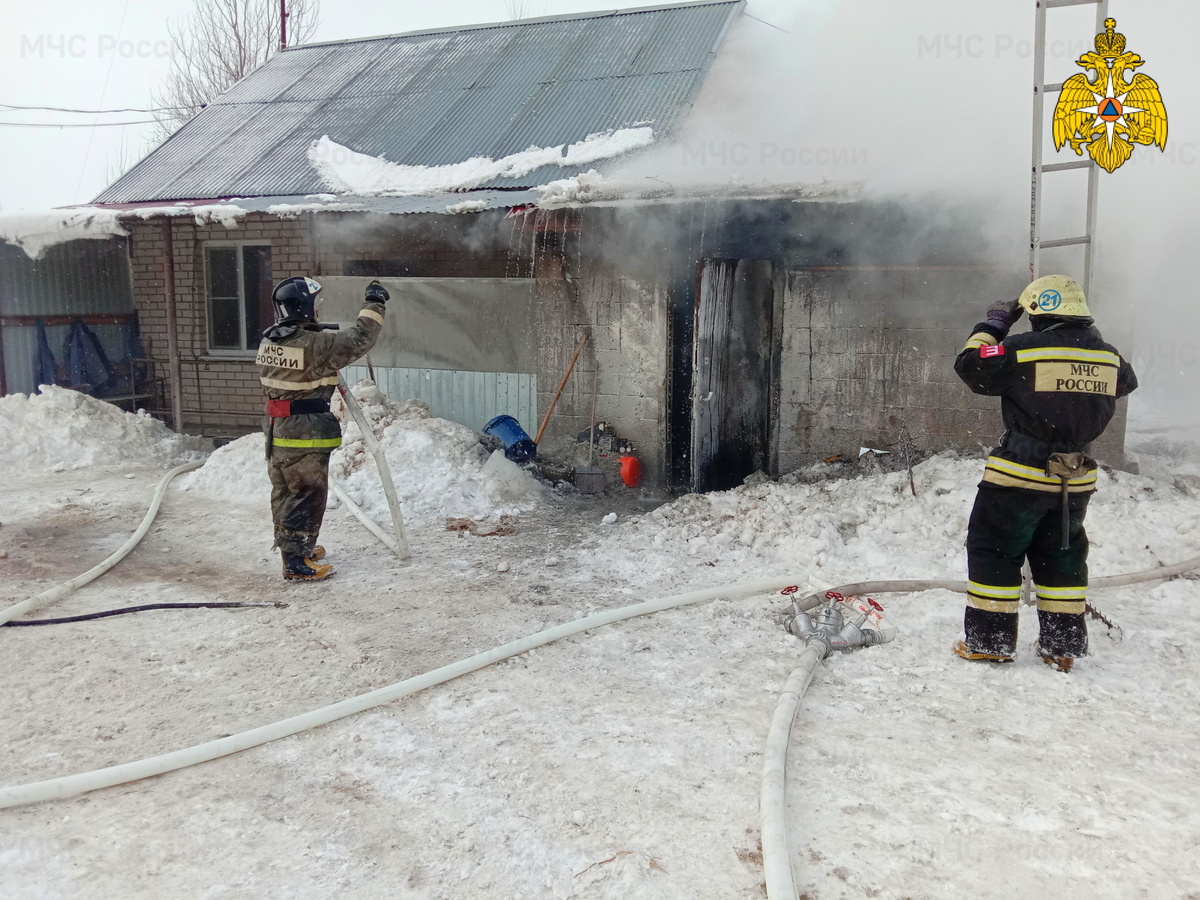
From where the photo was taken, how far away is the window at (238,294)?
11086mm

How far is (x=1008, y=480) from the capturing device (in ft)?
12.8

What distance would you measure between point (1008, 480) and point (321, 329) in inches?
162

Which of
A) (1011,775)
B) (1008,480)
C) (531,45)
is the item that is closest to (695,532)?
(1008,480)

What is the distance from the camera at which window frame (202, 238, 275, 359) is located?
436 inches

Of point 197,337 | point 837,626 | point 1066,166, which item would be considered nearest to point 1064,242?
point 1066,166

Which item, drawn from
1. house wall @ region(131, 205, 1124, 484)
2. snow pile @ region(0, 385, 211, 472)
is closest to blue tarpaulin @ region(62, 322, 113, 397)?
snow pile @ region(0, 385, 211, 472)

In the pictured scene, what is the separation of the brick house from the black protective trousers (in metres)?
3.05

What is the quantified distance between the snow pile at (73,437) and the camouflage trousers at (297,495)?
4.81m

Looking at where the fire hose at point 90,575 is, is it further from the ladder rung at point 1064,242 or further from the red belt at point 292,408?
the ladder rung at point 1064,242

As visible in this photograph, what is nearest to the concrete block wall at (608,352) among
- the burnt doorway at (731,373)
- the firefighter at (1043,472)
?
the burnt doorway at (731,373)

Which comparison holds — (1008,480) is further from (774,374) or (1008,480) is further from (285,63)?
(285,63)

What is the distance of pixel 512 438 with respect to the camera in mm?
8344

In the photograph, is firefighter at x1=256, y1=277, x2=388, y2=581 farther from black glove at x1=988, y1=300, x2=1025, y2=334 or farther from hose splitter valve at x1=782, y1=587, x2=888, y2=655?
black glove at x1=988, y1=300, x2=1025, y2=334

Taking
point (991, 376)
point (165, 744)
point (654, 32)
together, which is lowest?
point (165, 744)
